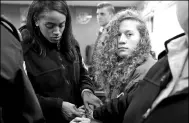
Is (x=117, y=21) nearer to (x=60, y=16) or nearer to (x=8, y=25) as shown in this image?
(x=60, y=16)

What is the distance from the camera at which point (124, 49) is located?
1.33 metres

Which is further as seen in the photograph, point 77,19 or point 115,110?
point 77,19

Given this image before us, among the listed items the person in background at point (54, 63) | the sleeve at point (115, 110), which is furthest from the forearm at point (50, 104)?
the sleeve at point (115, 110)

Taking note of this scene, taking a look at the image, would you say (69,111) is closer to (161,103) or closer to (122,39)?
(122,39)

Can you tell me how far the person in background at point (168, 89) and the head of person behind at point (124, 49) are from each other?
0.37 m

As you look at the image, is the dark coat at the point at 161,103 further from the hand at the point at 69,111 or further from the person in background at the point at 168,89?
the hand at the point at 69,111

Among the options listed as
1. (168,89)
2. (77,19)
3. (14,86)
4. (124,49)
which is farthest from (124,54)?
(77,19)

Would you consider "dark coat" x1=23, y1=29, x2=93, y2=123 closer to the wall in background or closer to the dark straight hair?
the dark straight hair

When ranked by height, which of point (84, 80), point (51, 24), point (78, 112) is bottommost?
point (78, 112)

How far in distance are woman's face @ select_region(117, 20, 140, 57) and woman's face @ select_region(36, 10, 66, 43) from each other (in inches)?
15.0

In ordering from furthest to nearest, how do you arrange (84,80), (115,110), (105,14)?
(105,14) → (84,80) → (115,110)

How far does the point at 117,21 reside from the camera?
1.40 m

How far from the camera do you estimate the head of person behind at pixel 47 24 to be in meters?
1.41

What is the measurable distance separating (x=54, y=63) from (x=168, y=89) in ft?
2.76
